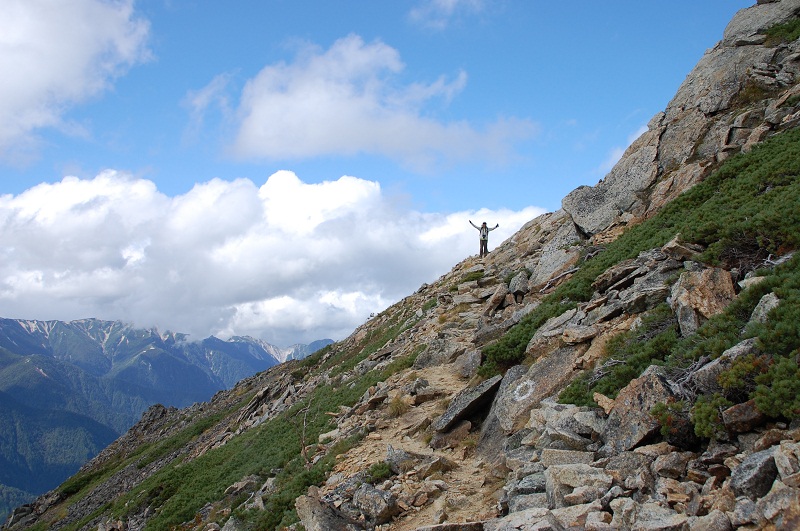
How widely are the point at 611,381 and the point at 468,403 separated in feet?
17.4

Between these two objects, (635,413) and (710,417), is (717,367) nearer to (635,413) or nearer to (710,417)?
(710,417)

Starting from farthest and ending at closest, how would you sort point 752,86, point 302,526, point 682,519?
point 752,86 → point 302,526 → point 682,519

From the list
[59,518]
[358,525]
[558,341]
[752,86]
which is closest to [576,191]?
[752,86]

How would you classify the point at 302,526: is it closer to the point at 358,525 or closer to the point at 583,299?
the point at 358,525

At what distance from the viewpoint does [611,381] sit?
1249 centimetres

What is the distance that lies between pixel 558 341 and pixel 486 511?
7.37m

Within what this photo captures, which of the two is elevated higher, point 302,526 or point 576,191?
point 576,191

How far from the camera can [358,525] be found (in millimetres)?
12430

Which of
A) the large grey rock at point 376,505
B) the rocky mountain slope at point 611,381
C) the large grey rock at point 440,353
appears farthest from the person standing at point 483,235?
the large grey rock at point 376,505

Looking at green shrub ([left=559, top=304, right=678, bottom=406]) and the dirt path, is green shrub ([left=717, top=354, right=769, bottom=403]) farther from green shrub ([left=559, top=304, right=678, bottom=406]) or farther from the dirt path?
the dirt path

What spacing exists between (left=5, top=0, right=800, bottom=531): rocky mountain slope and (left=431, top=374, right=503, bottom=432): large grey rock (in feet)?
0.24

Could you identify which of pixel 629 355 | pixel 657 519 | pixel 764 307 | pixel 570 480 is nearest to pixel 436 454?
pixel 629 355

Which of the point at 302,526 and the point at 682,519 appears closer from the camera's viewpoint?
the point at 682,519

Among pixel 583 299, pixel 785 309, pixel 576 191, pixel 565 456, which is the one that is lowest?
pixel 565 456
